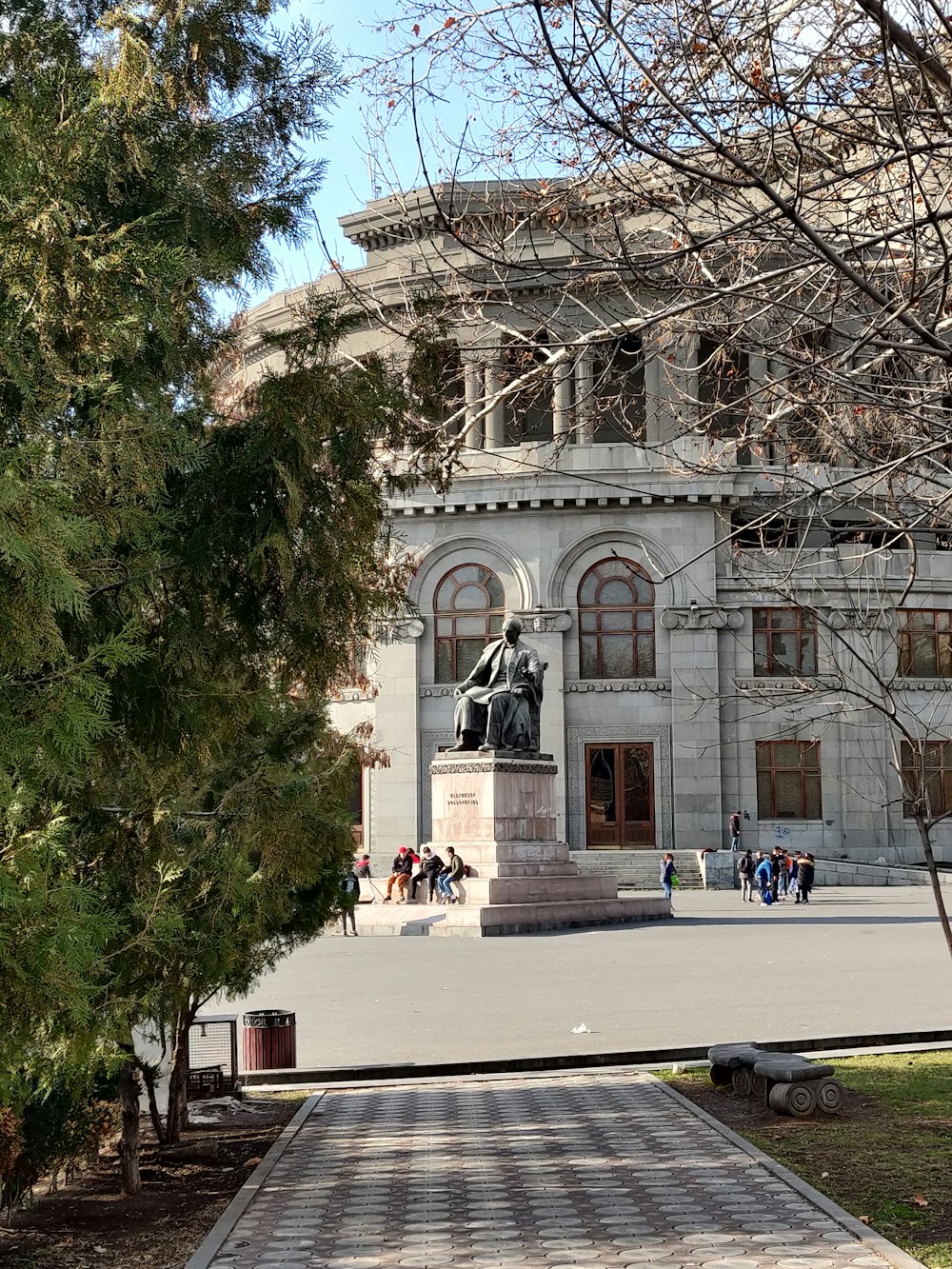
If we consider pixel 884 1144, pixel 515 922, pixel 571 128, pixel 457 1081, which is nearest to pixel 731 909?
pixel 515 922

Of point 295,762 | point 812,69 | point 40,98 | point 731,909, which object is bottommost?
point 731,909

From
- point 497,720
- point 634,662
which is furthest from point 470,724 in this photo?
point 634,662

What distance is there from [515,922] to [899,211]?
58.8ft

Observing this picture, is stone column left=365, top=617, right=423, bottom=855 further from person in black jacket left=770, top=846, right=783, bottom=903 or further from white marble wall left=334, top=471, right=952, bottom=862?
person in black jacket left=770, top=846, right=783, bottom=903

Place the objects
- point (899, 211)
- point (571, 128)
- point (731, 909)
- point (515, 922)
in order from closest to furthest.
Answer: point (571, 128)
point (899, 211)
point (515, 922)
point (731, 909)

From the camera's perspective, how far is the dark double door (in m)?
44.8

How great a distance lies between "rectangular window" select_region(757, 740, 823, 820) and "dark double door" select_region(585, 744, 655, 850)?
3.63 meters

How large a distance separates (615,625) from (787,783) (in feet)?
24.8

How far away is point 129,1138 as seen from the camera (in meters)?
8.56

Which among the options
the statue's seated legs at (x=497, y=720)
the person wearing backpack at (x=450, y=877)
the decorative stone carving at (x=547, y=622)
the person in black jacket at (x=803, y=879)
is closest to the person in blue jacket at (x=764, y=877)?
the person in black jacket at (x=803, y=879)

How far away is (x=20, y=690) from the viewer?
16.8ft

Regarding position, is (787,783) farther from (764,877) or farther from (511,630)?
(511,630)

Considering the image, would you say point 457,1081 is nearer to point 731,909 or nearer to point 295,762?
point 295,762

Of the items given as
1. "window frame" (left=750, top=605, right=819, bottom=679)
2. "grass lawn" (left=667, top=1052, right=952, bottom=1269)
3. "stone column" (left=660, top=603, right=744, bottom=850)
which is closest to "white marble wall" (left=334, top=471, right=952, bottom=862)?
"stone column" (left=660, top=603, right=744, bottom=850)
